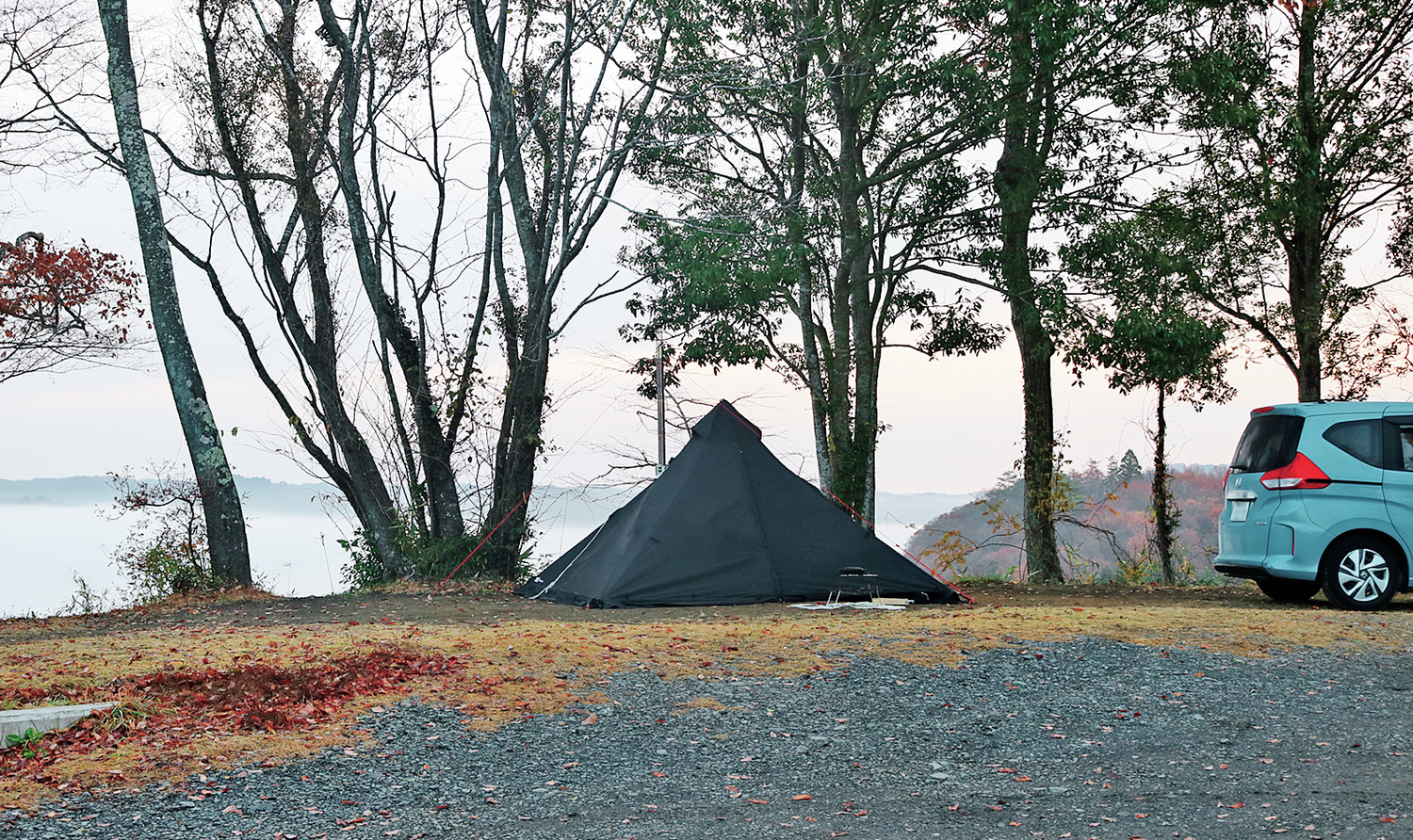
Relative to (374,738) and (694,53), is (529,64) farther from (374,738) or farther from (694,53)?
(374,738)

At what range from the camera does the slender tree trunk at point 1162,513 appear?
16625mm

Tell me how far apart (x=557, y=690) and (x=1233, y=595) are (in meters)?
8.64

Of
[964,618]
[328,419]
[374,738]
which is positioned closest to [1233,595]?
[964,618]

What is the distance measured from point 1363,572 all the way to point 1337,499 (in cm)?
74

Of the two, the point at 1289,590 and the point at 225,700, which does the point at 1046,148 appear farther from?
the point at 225,700

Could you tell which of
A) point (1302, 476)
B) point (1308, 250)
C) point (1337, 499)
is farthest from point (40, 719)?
point (1308, 250)

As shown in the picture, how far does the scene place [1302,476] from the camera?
31.3ft

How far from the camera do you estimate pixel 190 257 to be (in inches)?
592

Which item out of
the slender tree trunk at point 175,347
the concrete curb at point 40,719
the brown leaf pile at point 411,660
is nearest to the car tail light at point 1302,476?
the brown leaf pile at point 411,660

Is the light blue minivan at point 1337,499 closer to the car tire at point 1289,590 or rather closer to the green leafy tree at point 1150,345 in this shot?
the car tire at point 1289,590

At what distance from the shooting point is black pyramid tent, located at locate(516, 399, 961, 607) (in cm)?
1087

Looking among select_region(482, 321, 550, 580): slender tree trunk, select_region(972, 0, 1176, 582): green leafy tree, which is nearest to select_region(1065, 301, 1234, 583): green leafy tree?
select_region(972, 0, 1176, 582): green leafy tree

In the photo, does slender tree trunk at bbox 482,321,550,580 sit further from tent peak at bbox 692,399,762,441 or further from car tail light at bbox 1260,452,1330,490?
car tail light at bbox 1260,452,1330,490

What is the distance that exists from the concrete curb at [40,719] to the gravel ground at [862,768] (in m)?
1.20
